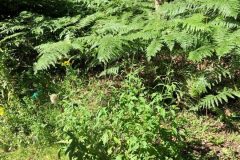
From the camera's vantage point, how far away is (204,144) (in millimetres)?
4754

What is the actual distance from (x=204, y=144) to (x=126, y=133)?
1155 mm

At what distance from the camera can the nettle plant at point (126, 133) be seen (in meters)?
3.85

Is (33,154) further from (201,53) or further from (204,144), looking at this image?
(201,53)

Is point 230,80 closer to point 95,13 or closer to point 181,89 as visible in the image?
point 181,89

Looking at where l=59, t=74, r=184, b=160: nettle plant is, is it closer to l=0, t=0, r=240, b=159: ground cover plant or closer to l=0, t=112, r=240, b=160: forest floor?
l=0, t=0, r=240, b=159: ground cover plant

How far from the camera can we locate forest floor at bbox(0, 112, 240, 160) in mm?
4562

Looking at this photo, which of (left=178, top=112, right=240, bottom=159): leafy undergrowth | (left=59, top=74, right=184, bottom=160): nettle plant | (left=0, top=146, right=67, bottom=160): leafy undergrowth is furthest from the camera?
(left=0, top=146, right=67, bottom=160): leafy undergrowth

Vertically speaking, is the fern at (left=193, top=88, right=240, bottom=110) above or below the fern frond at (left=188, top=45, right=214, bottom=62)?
below

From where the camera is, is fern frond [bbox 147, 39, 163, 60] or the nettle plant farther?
fern frond [bbox 147, 39, 163, 60]

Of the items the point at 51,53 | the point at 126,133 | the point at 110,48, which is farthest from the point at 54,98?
the point at 126,133

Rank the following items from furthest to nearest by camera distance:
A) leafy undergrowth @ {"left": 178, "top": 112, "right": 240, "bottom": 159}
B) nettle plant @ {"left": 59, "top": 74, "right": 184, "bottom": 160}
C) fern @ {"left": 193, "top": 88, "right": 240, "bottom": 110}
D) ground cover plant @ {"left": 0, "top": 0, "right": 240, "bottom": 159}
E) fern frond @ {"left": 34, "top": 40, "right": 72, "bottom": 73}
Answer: fern frond @ {"left": 34, "top": 40, "right": 72, "bottom": 73} → fern @ {"left": 193, "top": 88, "right": 240, "bottom": 110} → leafy undergrowth @ {"left": 178, "top": 112, "right": 240, "bottom": 159} → ground cover plant @ {"left": 0, "top": 0, "right": 240, "bottom": 159} → nettle plant @ {"left": 59, "top": 74, "right": 184, "bottom": 160}

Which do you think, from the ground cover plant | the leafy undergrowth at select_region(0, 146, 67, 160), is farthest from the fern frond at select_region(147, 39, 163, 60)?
the leafy undergrowth at select_region(0, 146, 67, 160)

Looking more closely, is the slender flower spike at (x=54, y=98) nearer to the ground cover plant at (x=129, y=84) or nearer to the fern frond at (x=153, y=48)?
the ground cover plant at (x=129, y=84)

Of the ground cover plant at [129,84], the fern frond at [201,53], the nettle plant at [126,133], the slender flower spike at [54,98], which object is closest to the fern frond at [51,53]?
the ground cover plant at [129,84]
